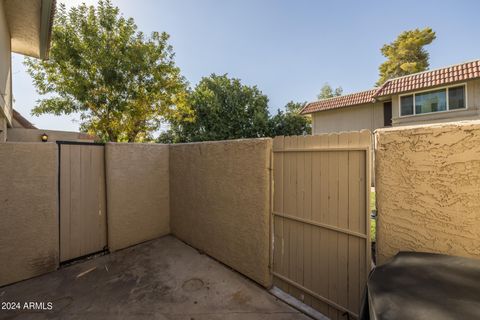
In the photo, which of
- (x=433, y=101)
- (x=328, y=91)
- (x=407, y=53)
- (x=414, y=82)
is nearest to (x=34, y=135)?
(x=414, y=82)

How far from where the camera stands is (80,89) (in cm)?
816

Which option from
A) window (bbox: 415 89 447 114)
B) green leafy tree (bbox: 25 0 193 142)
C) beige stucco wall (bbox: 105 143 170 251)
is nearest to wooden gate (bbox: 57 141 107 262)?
beige stucco wall (bbox: 105 143 170 251)

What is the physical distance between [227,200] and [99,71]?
318 inches

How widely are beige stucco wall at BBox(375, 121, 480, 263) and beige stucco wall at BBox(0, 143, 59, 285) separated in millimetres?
5033

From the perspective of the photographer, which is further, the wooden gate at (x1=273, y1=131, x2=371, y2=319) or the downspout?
the downspout

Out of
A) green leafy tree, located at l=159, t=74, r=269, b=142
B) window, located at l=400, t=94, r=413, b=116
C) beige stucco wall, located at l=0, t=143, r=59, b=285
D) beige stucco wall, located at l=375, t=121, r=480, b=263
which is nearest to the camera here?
beige stucco wall, located at l=375, t=121, r=480, b=263

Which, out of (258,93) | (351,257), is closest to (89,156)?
(351,257)

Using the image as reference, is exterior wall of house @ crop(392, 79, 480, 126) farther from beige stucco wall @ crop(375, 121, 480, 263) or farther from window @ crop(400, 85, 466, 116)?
beige stucco wall @ crop(375, 121, 480, 263)

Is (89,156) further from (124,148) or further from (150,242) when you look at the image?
(150,242)

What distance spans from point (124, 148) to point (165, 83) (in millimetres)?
6681

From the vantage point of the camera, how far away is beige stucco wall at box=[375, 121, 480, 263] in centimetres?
171

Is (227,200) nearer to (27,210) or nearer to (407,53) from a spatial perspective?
(27,210)

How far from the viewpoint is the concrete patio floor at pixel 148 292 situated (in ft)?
9.24

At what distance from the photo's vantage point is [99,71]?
8.41 m
